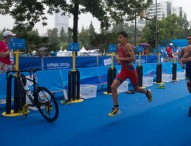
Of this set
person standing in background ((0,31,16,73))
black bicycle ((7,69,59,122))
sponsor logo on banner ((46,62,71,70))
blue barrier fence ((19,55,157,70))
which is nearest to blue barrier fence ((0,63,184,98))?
person standing in background ((0,31,16,73))

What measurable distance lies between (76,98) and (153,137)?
4.08 m

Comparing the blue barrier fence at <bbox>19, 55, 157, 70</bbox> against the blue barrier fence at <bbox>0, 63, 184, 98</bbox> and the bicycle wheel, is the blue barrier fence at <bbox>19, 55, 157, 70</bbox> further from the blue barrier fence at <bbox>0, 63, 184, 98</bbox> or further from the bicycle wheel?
the bicycle wheel

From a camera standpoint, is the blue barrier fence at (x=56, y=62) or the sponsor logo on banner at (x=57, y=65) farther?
the sponsor logo on banner at (x=57, y=65)

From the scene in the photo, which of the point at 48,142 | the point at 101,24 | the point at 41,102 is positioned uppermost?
the point at 101,24

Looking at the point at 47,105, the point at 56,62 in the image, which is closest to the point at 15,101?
the point at 47,105

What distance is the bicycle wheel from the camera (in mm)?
6246

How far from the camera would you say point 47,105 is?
6.30 metres

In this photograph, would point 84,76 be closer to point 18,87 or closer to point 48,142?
point 18,87

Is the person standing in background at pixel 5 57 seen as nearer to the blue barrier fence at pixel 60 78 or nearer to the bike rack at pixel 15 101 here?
the blue barrier fence at pixel 60 78

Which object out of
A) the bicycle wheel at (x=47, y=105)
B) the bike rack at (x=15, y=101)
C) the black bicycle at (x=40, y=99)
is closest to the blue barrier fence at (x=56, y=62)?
the bike rack at (x=15, y=101)

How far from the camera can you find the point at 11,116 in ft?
22.2

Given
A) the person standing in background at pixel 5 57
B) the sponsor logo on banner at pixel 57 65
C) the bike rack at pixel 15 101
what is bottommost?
the bike rack at pixel 15 101

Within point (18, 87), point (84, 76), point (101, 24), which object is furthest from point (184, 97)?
point (101, 24)

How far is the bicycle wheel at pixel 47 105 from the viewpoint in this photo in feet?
20.5
